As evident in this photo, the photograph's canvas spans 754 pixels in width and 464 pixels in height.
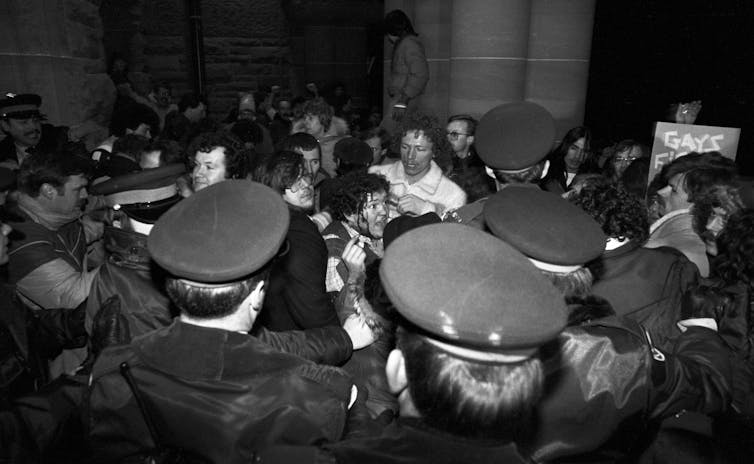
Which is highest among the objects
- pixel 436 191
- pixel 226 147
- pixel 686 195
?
pixel 226 147

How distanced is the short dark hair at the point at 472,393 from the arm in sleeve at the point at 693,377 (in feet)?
2.24

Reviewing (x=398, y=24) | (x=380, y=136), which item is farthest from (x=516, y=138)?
(x=398, y=24)

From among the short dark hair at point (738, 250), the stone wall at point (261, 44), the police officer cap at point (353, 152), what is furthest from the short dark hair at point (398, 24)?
the stone wall at point (261, 44)

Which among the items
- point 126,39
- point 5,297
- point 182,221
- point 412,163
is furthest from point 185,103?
point 182,221

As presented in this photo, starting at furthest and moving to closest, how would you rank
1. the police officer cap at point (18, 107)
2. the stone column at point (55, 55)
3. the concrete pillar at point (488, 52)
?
the concrete pillar at point (488, 52), the stone column at point (55, 55), the police officer cap at point (18, 107)

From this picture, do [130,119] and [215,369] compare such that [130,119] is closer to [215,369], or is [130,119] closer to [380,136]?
[380,136]

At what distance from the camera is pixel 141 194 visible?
91.0 inches

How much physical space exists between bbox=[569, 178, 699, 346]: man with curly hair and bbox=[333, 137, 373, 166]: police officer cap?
8.70 feet

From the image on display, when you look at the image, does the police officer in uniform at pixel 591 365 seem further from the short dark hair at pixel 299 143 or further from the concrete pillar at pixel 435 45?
the concrete pillar at pixel 435 45

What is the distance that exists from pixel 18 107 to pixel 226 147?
2.22 metres

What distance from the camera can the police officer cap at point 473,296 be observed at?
100 cm

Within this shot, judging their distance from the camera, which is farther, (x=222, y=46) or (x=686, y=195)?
(x=222, y=46)

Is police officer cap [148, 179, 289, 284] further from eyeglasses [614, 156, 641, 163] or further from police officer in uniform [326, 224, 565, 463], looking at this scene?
eyeglasses [614, 156, 641, 163]

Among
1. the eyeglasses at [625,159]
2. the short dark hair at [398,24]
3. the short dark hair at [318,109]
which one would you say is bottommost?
the eyeglasses at [625,159]
